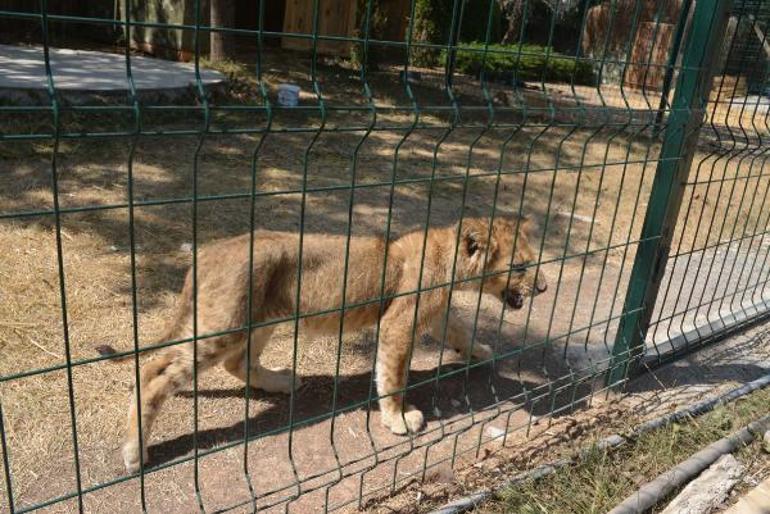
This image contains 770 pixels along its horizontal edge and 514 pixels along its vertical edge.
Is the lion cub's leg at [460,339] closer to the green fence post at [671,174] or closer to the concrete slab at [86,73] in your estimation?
the green fence post at [671,174]

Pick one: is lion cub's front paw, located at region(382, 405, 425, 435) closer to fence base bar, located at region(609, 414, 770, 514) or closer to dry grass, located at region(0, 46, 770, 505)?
dry grass, located at region(0, 46, 770, 505)

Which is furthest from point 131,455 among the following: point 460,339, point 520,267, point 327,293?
point 460,339

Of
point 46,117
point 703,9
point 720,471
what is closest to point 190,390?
point 720,471

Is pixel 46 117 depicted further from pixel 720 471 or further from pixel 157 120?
pixel 720 471

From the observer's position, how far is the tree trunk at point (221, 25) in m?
12.5

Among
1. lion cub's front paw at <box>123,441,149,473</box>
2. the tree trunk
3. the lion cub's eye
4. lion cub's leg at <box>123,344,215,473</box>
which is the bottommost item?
lion cub's front paw at <box>123,441,149,473</box>

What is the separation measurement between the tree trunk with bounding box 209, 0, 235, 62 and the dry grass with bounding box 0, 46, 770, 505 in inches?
53.9

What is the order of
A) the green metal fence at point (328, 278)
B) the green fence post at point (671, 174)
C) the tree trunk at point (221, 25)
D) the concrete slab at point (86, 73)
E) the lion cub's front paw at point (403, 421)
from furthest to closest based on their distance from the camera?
the tree trunk at point (221, 25)
the concrete slab at point (86, 73)
the lion cub's front paw at point (403, 421)
the green fence post at point (671, 174)
the green metal fence at point (328, 278)

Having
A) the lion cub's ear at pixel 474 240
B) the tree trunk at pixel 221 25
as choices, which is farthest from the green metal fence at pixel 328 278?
the tree trunk at pixel 221 25

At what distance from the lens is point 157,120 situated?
9.50 meters

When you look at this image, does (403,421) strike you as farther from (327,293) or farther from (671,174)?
(671,174)

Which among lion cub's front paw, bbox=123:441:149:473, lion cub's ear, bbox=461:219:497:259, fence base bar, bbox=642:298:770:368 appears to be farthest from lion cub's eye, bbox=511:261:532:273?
lion cub's front paw, bbox=123:441:149:473

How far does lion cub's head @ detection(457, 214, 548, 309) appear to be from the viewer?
4.20m

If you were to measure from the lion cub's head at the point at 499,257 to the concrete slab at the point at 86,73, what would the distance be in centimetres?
670
